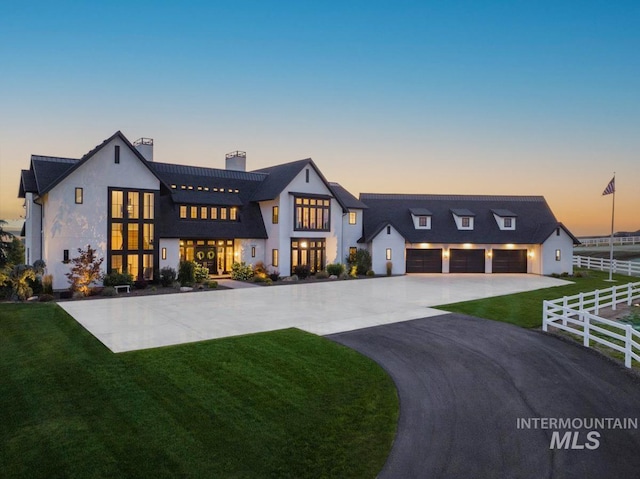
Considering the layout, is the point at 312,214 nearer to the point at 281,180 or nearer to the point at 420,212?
the point at 281,180

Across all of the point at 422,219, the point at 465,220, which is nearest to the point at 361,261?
the point at 422,219

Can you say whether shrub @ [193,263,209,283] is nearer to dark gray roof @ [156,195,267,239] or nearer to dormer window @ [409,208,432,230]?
dark gray roof @ [156,195,267,239]

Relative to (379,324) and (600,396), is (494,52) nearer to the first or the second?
(379,324)

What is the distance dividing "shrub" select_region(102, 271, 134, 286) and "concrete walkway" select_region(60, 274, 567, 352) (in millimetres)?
2564

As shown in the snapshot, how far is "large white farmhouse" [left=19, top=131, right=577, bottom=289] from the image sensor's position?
23359 mm

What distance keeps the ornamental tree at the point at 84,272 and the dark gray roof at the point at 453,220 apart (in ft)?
69.4

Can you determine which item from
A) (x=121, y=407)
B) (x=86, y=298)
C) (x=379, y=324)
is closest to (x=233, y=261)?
(x=86, y=298)

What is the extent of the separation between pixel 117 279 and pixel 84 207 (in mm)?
4777

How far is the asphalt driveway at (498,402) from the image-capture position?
19.6 feet

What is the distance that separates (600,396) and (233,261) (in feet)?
85.0

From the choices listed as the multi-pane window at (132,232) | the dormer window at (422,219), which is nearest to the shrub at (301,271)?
the multi-pane window at (132,232)

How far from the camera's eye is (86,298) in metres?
20.7

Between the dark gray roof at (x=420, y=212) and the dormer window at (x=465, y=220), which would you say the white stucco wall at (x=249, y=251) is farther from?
the dormer window at (x=465, y=220)

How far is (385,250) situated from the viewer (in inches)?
1364
